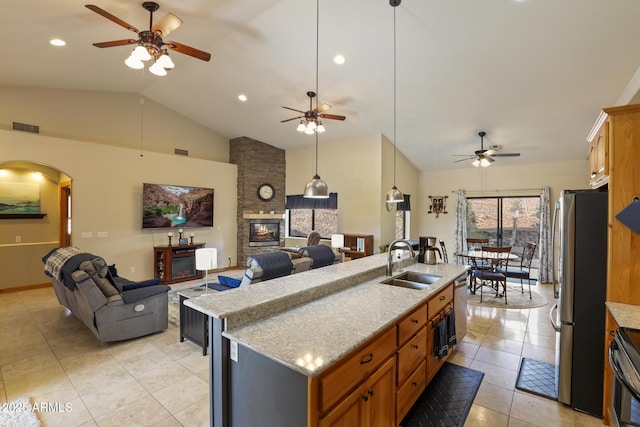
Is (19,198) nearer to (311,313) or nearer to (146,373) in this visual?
(146,373)

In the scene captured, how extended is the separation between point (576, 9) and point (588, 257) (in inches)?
104

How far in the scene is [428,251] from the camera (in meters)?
3.70

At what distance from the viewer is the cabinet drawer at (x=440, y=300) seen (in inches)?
99.1

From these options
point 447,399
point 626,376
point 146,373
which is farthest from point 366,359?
point 146,373

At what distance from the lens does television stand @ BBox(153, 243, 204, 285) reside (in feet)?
21.4

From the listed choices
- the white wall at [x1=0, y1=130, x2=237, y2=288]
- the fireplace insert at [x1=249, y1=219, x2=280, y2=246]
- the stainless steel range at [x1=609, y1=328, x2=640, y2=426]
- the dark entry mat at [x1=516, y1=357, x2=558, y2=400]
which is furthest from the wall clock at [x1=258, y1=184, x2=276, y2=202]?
the stainless steel range at [x1=609, y1=328, x2=640, y2=426]

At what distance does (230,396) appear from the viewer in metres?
1.65

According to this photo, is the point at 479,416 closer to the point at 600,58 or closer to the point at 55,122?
the point at 600,58

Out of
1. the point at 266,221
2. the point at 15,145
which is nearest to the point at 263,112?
the point at 266,221

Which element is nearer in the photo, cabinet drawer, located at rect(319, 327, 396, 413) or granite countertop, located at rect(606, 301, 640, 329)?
cabinet drawer, located at rect(319, 327, 396, 413)

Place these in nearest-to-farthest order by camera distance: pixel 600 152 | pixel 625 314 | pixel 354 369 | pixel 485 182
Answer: pixel 354 369 < pixel 625 314 < pixel 600 152 < pixel 485 182

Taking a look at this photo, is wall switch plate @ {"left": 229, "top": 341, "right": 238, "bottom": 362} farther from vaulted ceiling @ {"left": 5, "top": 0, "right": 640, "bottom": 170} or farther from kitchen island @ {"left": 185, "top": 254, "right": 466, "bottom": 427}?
vaulted ceiling @ {"left": 5, "top": 0, "right": 640, "bottom": 170}

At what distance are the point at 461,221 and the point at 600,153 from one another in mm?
5713

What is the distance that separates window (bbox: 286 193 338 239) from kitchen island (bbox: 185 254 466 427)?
5379 millimetres
